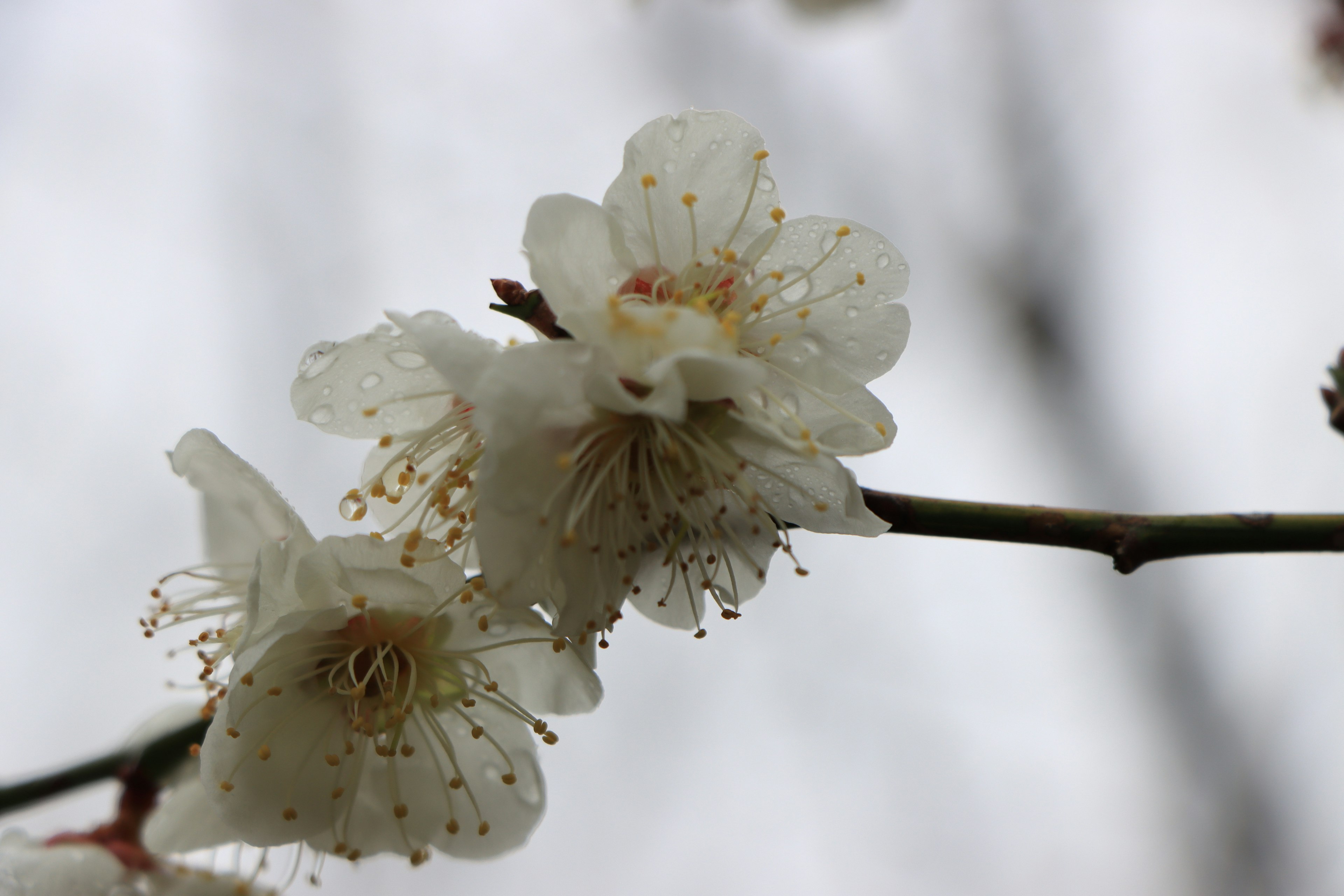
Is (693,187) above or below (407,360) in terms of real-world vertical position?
above

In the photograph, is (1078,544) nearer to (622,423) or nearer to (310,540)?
(622,423)

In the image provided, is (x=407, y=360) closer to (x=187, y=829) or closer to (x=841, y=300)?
(x=841, y=300)

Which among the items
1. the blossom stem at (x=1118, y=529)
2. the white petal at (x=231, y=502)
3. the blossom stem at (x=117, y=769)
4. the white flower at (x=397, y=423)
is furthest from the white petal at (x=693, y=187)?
the blossom stem at (x=117, y=769)

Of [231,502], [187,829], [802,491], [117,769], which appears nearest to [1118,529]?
[802,491]

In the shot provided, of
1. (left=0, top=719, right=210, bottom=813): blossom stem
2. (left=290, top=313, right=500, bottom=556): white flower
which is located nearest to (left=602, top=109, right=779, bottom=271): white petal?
(left=290, top=313, right=500, bottom=556): white flower

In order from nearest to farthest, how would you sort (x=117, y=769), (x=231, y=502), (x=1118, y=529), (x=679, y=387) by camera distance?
1. (x=679, y=387)
2. (x=1118, y=529)
3. (x=231, y=502)
4. (x=117, y=769)

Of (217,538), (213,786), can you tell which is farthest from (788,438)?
(217,538)
